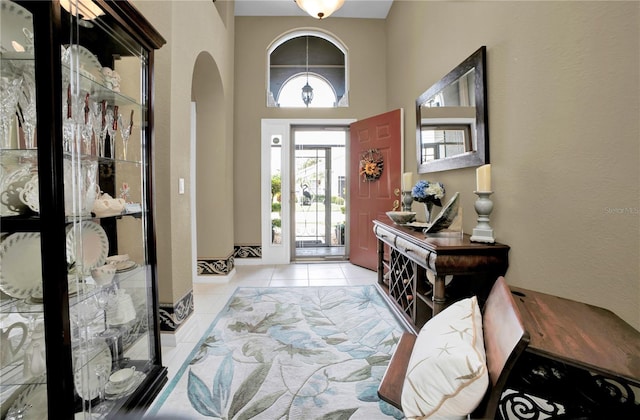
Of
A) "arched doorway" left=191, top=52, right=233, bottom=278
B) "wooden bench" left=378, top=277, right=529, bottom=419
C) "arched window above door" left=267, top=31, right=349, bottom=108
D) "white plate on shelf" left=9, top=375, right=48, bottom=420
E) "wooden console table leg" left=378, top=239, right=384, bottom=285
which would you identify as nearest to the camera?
"wooden bench" left=378, top=277, right=529, bottom=419

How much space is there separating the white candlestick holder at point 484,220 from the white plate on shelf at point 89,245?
220 cm

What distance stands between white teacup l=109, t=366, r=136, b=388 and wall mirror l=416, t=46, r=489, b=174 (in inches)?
102

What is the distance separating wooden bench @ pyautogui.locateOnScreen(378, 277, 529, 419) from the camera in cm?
82

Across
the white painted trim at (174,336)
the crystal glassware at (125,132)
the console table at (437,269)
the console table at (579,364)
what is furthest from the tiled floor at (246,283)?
the console table at (579,364)

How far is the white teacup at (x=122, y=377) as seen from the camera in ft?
4.84

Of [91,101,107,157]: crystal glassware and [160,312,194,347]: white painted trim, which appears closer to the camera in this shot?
[91,101,107,157]: crystal glassware

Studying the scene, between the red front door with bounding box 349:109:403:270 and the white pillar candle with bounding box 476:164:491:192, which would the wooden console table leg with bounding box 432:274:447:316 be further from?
the red front door with bounding box 349:109:403:270

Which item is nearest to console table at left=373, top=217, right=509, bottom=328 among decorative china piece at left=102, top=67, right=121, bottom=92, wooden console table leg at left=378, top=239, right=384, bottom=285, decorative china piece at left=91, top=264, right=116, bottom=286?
wooden console table leg at left=378, top=239, right=384, bottom=285

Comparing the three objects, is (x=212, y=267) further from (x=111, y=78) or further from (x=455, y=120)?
(x=455, y=120)

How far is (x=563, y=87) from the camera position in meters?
1.47

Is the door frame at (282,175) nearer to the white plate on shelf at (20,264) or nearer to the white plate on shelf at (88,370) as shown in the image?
the white plate on shelf at (88,370)

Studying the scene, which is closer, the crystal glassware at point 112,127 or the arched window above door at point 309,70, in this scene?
the crystal glassware at point 112,127

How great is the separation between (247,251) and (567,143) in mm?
4105

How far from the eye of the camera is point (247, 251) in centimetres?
462
